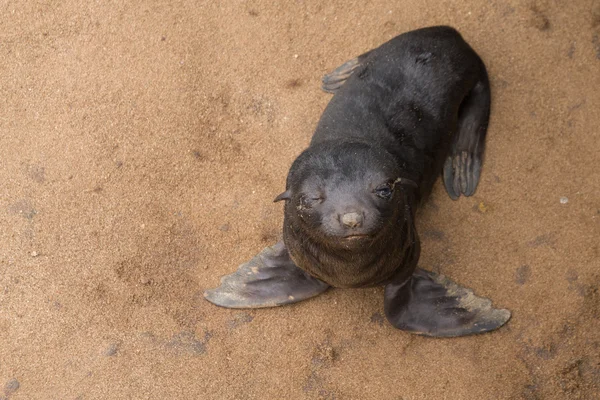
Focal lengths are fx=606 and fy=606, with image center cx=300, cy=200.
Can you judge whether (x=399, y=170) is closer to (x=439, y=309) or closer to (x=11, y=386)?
(x=439, y=309)

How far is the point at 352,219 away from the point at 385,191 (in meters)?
0.30

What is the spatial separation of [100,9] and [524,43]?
3484 mm

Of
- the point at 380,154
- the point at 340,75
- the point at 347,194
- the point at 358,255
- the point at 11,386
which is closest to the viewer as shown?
the point at 347,194

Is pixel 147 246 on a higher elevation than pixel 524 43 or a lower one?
lower

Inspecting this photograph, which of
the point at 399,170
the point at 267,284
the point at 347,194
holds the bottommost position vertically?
the point at 267,284

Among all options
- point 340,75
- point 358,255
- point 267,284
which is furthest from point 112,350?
point 340,75

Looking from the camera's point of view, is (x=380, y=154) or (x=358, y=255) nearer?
(x=380, y=154)

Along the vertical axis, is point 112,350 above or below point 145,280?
below

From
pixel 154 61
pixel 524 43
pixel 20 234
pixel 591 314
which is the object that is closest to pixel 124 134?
pixel 154 61

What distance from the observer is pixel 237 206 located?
4492 mm

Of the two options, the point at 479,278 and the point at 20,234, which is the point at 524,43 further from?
the point at 20,234

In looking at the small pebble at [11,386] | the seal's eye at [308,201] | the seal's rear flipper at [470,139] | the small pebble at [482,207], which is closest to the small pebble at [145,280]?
the small pebble at [11,386]

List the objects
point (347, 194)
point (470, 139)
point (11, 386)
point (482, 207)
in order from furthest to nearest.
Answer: point (470, 139)
point (482, 207)
point (11, 386)
point (347, 194)

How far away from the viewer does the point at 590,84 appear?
186 inches
